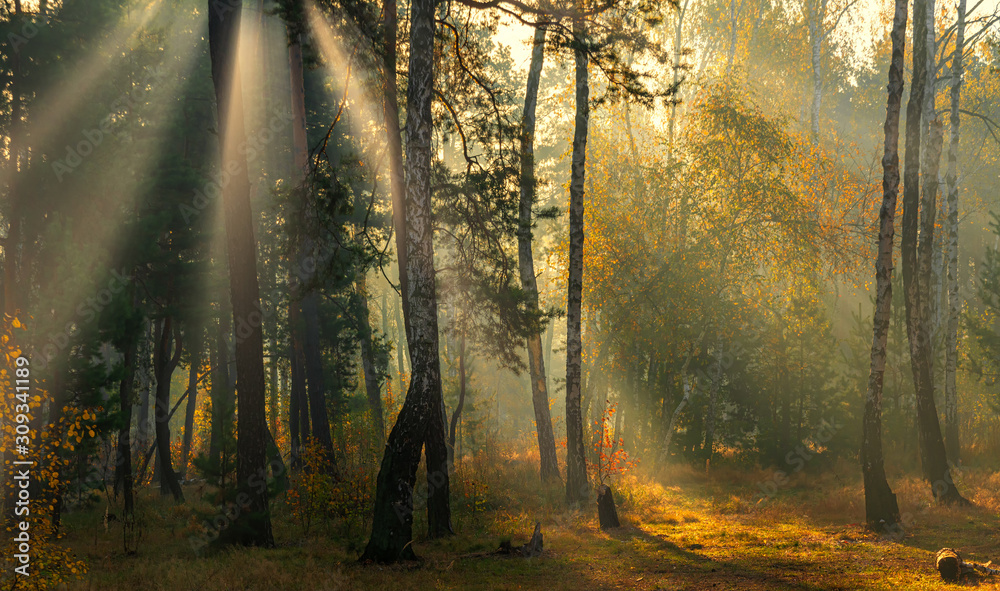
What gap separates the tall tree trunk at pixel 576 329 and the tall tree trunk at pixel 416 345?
3.48m

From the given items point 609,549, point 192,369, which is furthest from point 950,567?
point 192,369

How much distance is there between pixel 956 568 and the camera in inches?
256

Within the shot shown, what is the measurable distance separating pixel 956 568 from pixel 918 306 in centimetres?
710

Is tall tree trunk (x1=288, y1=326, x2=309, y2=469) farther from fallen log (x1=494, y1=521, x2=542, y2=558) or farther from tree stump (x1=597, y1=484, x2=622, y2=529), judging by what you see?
fallen log (x1=494, y1=521, x2=542, y2=558)

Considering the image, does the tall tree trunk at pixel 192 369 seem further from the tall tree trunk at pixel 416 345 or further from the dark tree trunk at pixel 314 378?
the tall tree trunk at pixel 416 345

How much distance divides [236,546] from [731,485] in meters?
14.2

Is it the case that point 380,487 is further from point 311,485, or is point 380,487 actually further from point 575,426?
point 575,426

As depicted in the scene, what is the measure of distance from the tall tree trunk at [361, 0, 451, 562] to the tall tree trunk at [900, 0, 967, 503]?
31.1ft

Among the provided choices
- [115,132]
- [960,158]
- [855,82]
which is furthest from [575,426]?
[855,82]

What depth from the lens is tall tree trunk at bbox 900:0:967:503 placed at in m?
11.5

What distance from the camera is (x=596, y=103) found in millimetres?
10500

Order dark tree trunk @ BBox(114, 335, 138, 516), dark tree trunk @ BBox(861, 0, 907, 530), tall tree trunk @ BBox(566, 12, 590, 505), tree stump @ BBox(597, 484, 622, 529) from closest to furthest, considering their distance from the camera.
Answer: dark tree trunk @ BBox(861, 0, 907, 530) → tree stump @ BBox(597, 484, 622, 529) → tall tree trunk @ BBox(566, 12, 590, 505) → dark tree trunk @ BBox(114, 335, 138, 516)

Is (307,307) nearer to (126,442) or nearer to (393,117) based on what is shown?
(126,442)

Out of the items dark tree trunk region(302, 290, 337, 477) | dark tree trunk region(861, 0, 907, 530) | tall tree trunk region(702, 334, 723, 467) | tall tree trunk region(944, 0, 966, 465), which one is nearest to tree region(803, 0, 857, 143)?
tall tree trunk region(944, 0, 966, 465)
